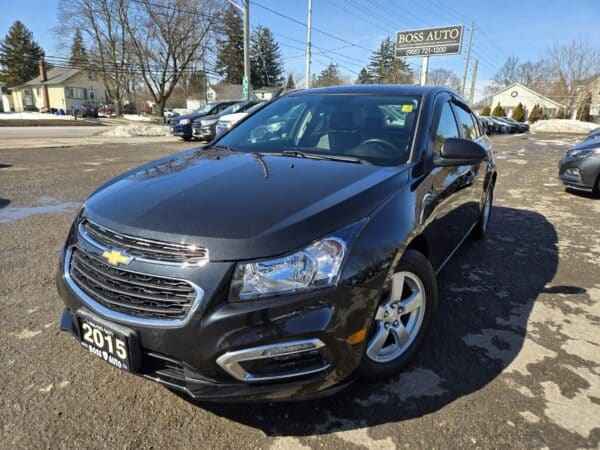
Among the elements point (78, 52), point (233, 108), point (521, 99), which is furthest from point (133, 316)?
point (521, 99)

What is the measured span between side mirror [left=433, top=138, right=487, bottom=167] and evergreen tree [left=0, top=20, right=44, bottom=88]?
83.4 meters

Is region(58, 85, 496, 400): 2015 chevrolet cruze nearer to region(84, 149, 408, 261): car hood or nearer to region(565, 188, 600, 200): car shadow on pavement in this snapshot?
region(84, 149, 408, 261): car hood

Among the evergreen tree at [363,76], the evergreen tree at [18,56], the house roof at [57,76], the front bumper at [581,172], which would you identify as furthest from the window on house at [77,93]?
the front bumper at [581,172]

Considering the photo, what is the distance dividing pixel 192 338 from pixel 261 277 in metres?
0.36

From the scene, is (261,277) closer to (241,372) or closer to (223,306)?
(223,306)

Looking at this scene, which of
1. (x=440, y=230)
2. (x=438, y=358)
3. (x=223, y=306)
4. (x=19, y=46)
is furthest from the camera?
(x=19, y=46)

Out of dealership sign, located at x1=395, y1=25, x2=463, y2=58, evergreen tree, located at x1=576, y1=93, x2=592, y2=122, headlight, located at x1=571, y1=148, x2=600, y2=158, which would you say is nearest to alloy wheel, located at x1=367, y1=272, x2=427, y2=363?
headlight, located at x1=571, y1=148, x2=600, y2=158

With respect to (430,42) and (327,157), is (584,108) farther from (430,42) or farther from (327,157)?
(327,157)

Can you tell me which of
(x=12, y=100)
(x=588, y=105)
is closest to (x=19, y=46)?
(x=12, y=100)

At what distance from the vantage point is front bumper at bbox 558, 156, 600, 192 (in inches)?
281

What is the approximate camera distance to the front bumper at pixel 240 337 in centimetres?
159

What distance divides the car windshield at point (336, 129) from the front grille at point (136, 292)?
1379 mm

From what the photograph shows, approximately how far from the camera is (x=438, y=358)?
2.46 meters

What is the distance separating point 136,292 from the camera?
170cm
